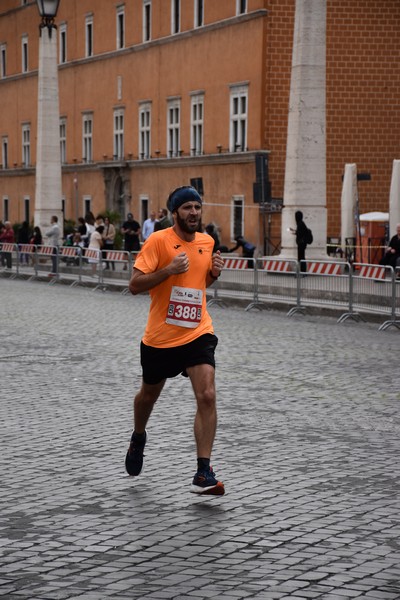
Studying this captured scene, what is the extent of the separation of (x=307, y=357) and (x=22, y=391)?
4744mm

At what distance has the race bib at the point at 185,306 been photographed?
28.7ft

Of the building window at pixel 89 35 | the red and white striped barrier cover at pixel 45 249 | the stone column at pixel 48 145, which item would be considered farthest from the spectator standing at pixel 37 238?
the building window at pixel 89 35

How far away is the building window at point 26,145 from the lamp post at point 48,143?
2438cm

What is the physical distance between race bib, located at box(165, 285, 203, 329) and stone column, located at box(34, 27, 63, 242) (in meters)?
37.7

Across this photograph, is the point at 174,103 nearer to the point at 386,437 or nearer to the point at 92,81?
the point at 92,81

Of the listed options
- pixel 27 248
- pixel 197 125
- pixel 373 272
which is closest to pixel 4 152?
pixel 197 125

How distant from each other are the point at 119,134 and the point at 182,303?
52726 mm

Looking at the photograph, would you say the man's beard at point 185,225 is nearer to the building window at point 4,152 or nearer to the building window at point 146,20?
the building window at point 146,20

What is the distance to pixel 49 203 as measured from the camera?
47.2 metres

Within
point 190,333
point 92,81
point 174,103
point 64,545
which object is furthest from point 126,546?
point 92,81

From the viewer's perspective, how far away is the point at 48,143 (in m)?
47.1

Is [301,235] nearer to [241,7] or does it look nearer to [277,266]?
[277,266]

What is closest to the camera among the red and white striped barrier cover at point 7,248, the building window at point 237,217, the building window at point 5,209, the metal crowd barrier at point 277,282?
the metal crowd barrier at point 277,282

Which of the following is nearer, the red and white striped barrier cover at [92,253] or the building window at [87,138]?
the red and white striped barrier cover at [92,253]
